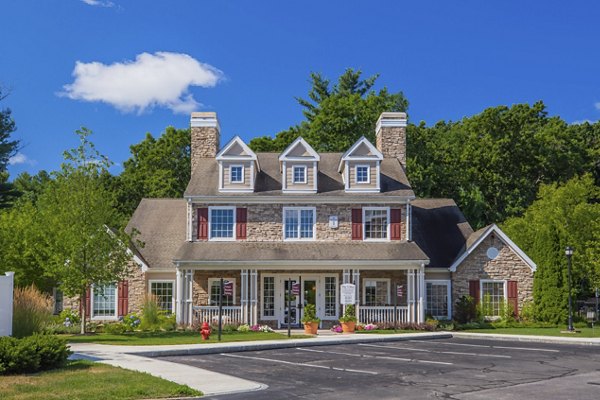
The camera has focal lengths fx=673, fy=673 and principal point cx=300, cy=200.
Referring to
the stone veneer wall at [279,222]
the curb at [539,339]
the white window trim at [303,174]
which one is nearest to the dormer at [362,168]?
the stone veneer wall at [279,222]

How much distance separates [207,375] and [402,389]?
14.1 feet

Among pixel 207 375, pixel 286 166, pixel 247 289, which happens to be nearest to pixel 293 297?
pixel 247 289

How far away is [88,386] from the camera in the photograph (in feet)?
40.0

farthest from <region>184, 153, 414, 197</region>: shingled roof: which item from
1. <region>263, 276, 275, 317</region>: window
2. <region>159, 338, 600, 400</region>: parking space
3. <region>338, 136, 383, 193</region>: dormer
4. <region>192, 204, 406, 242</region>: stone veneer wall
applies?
<region>159, 338, 600, 400</region>: parking space

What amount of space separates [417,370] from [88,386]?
715cm

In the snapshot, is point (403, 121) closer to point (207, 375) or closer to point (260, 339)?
point (260, 339)

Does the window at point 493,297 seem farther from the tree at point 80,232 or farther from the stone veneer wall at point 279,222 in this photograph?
the tree at point 80,232

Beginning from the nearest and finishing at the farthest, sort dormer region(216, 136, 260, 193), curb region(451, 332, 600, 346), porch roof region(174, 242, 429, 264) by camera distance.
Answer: curb region(451, 332, 600, 346) → porch roof region(174, 242, 429, 264) → dormer region(216, 136, 260, 193)

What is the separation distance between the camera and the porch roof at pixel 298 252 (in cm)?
2864

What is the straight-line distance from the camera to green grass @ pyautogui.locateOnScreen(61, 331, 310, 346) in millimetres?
22281

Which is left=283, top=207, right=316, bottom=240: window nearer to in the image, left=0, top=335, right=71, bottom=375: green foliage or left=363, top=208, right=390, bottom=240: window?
left=363, top=208, right=390, bottom=240: window

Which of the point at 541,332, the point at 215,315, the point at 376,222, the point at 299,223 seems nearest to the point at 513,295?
the point at 541,332

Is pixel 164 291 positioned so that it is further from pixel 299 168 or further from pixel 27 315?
pixel 27 315

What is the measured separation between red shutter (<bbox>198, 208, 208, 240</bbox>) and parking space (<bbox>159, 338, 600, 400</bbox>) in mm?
10607
